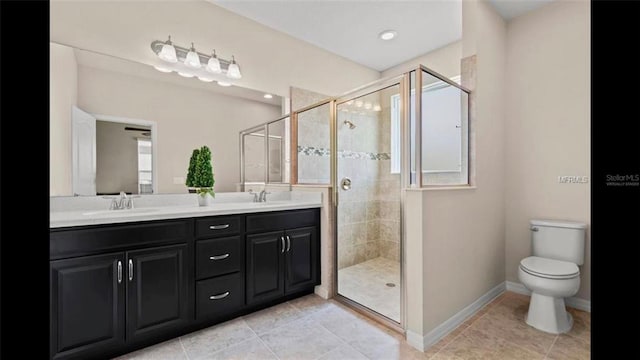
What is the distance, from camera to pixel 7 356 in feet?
0.63

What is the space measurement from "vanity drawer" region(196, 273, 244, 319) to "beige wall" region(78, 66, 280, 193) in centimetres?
86

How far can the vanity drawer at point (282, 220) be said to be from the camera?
217 centimetres

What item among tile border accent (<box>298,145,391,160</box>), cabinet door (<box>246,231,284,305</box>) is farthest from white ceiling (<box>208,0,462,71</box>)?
cabinet door (<box>246,231,284,305</box>)

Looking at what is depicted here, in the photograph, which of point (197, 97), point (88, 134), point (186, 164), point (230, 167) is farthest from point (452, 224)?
point (88, 134)

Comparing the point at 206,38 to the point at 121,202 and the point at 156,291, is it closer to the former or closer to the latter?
the point at 121,202

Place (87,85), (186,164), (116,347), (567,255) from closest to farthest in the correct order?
(116,347)
(87,85)
(567,255)
(186,164)

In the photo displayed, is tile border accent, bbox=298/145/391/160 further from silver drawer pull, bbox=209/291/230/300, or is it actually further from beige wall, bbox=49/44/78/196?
beige wall, bbox=49/44/78/196

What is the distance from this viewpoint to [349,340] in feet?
6.11

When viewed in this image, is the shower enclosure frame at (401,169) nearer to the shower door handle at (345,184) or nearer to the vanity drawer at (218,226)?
the shower door handle at (345,184)

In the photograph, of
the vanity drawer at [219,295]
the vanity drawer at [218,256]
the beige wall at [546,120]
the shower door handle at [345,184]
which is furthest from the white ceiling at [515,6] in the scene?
the vanity drawer at [219,295]

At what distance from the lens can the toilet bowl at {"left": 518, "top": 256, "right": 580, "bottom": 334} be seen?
1905 millimetres

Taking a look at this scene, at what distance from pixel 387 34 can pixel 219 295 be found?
9.64 ft

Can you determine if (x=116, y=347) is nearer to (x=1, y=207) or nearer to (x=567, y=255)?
(x=1, y=207)

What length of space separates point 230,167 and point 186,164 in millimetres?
387
